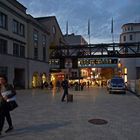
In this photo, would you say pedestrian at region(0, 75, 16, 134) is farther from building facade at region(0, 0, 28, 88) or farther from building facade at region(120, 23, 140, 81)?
building facade at region(120, 23, 140, 81)

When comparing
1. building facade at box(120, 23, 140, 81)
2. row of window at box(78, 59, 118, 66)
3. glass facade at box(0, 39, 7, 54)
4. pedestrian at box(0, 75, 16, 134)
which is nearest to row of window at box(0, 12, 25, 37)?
glass facade at box(0, 39, 7, 54)

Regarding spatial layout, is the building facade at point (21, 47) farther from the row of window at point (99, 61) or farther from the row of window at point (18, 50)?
the row of window at point (99, 61)

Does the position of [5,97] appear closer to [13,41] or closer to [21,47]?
[13,41]

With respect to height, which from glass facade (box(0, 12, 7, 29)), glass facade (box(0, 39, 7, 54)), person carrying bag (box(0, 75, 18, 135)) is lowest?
person carrying bag (box(0, 75, 18, 135))

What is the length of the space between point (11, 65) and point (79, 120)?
972 inches

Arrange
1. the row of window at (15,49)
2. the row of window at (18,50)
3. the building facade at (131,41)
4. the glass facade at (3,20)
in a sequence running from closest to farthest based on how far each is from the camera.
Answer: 1. the row of window at (15,49)
2. the glass facade at (3,20)
3. the row of window at (18,50)
4. the building facade at (131,41)

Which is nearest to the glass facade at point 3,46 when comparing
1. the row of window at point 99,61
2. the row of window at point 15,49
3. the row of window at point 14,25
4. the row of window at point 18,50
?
the row of window at point 15,49

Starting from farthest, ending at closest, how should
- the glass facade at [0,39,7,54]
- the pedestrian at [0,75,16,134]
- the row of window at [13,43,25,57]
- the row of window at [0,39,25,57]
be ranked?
1. the row of window at [13,43,25,57]
2. the row of window at [0,39,25,57]
3. the glass facade at [0,39,7,54]
4. the pedestrian at [0,75,16,134]

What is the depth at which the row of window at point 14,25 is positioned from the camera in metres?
32.4

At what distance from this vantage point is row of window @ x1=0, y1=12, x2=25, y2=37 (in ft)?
106

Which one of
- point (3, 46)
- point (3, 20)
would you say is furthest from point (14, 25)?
point (3, 46)

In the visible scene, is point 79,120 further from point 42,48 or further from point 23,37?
point 42,48

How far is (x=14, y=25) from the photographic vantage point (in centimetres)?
3628

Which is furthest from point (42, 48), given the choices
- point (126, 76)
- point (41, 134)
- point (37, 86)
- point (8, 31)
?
point (41, 134)
